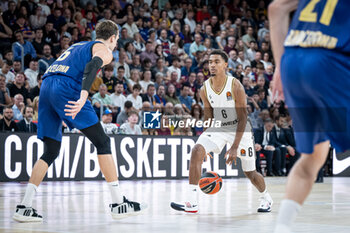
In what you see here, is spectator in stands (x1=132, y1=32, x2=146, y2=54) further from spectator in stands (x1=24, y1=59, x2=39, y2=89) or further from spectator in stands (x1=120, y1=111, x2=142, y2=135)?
spectator in stands (x1=24, y1=59, x2=39, y2=89)

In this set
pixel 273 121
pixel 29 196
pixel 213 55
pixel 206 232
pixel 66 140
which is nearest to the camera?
pixel 206 232

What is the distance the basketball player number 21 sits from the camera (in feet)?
10.8

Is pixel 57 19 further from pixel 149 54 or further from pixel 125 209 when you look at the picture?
pixel 125 209

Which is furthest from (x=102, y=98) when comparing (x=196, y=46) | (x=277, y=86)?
(x=277, y=86)

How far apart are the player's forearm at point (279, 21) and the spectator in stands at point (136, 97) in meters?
11.7

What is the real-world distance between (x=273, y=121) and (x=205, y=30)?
4.91 m

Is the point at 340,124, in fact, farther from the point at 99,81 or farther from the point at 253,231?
the point at 99,81

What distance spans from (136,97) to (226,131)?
7.96m

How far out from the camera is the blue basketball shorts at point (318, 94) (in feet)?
10.6

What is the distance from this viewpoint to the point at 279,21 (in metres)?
3.50

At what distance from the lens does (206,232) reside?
5215 mm

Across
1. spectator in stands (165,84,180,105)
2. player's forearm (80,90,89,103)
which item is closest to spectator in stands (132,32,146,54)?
spectator in stands (165,84,180,105)

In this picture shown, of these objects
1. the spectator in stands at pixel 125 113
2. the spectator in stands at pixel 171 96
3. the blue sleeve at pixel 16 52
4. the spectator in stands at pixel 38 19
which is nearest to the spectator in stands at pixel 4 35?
the blue sleeve at pixel 16 52

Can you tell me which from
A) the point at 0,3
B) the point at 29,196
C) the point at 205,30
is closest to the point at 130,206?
the point at 29,196
